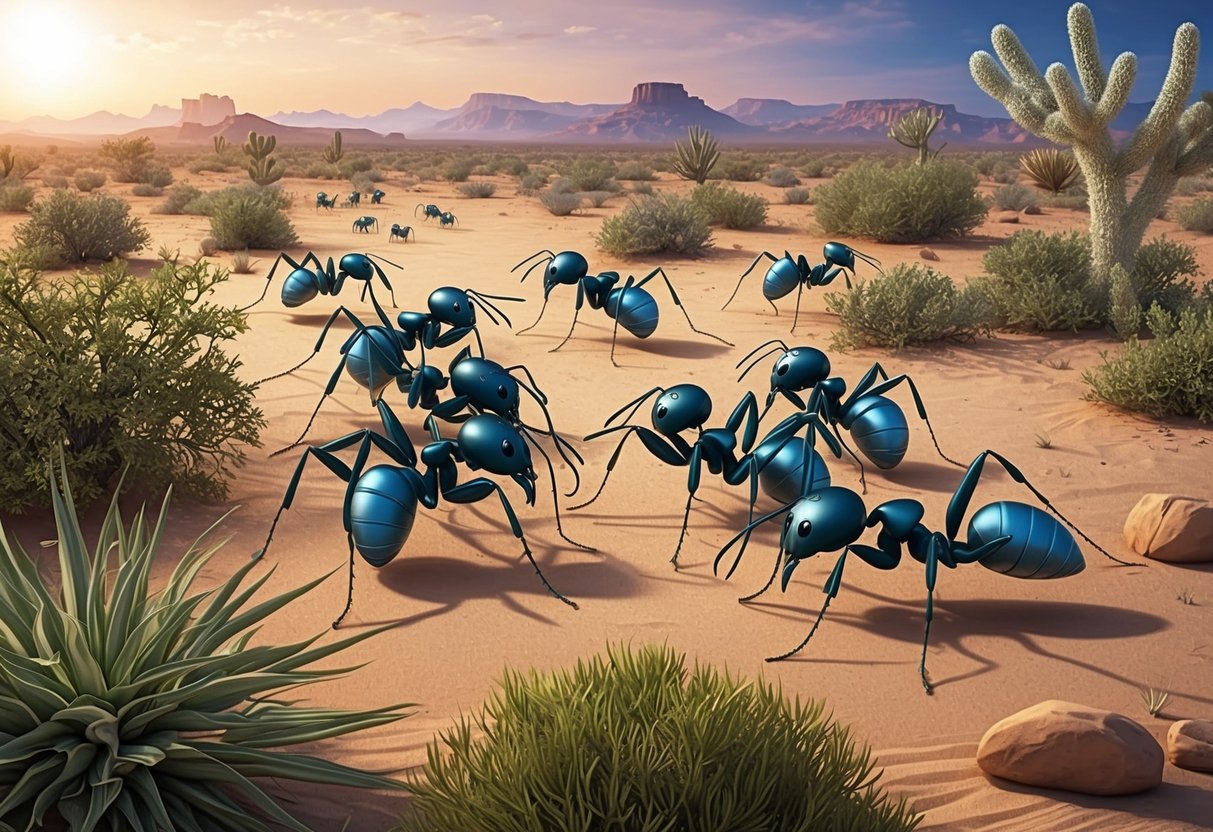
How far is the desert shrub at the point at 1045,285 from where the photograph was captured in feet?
36.9

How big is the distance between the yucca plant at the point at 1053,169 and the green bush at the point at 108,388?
2670cm

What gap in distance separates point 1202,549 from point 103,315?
6571 millimetres

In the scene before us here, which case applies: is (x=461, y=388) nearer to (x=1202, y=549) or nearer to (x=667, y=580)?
(x=667, y=580)

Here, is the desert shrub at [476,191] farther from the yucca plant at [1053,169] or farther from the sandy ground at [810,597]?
the sandy ground at [810,597]

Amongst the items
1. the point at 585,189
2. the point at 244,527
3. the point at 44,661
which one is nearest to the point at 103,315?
the point at 244,527

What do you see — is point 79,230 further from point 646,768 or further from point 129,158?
point 129,158

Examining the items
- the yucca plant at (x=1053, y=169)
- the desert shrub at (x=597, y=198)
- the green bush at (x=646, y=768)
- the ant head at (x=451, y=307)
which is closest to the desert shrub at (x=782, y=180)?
the yucca plant at (x=1053, y=169)

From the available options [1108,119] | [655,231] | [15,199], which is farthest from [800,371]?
[15,199]

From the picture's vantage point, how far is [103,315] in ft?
20.0

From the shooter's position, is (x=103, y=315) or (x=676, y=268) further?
(x=676, y=268)

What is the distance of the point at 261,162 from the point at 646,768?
32665 mm

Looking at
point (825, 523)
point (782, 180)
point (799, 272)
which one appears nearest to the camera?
point (825, 523)

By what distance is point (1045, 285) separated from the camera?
1133cm

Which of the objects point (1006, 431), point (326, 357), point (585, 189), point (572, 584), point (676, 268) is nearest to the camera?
point (572, 584)
